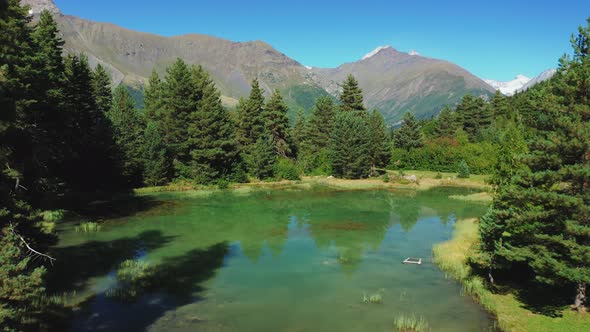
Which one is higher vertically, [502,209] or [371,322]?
[502,209]

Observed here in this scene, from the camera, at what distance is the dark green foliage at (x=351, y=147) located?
71.8 m

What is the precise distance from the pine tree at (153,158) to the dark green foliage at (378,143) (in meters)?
39.9

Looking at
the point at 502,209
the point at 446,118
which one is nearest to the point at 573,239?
the point at 502,209

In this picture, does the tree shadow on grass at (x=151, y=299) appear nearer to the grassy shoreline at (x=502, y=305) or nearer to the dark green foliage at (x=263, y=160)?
the grassy shoreline at (x=502, y=305)

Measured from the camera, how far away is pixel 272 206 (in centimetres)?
4988

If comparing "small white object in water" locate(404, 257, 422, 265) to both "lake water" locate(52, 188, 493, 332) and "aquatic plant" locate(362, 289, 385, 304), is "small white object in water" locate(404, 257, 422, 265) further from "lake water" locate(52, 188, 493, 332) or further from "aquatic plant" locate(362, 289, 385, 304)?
"aquatic plant" locate(362, 289, 385, 304)

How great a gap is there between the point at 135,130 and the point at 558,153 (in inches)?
2277

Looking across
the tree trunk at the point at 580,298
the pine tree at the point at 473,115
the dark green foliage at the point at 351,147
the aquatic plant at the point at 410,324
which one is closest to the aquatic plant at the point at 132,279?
the aquatic plant at the point at 410,324

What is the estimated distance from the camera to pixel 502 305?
18781 mm

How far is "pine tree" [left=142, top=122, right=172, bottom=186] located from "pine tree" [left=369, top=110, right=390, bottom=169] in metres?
39.5

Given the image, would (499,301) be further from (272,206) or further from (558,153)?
(272,206)

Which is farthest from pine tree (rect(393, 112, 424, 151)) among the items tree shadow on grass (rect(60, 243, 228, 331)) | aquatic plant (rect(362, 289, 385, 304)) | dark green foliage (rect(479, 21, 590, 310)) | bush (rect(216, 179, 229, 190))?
dark green foliage (rect(479, 21, 590, 310))

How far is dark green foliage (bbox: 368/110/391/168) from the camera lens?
8144cm

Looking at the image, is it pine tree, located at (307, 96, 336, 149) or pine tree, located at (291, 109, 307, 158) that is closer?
pine tree, located at (307, 96, 336, 149)
